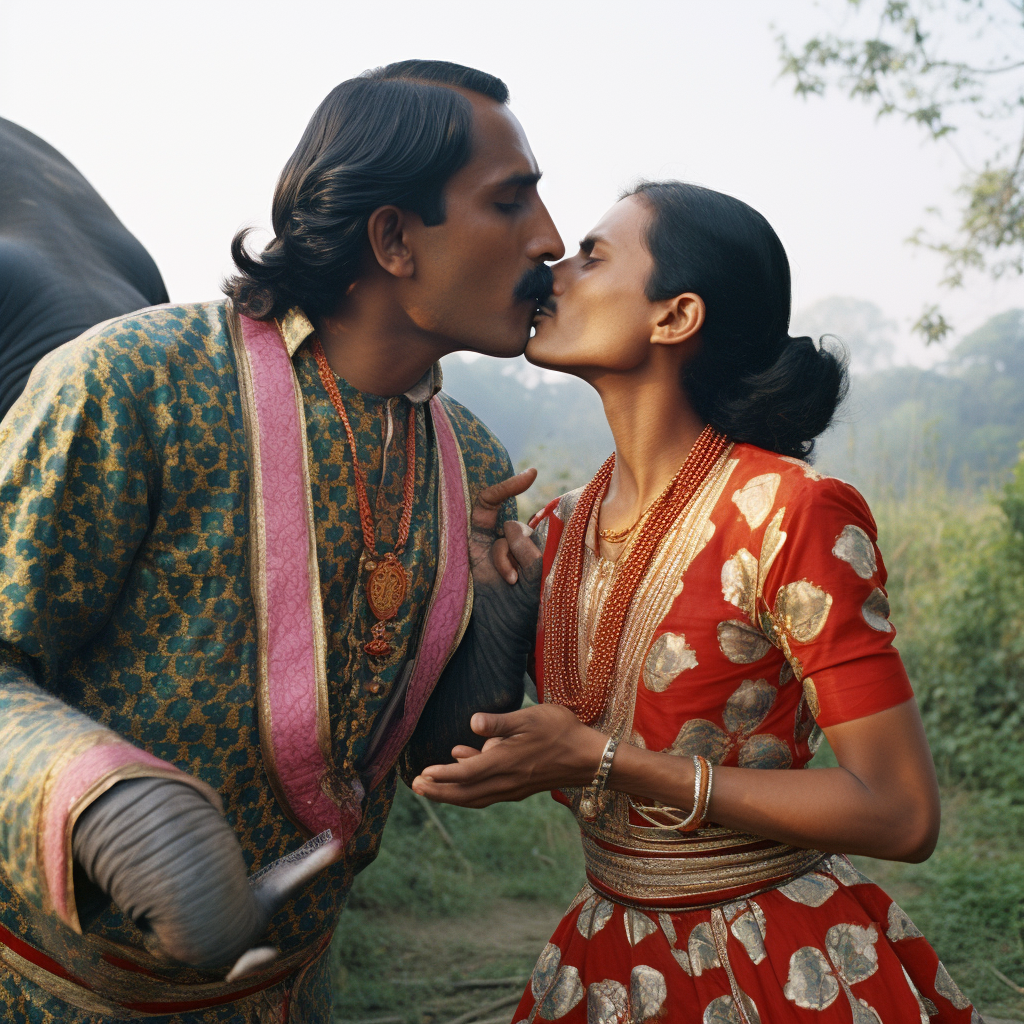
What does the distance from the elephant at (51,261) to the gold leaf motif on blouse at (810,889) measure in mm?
2315

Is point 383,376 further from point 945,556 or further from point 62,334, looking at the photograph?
point 945,556

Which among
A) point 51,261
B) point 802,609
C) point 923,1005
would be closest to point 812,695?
point 802,609

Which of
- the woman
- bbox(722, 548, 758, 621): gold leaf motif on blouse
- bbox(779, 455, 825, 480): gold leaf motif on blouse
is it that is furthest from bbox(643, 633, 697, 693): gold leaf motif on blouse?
bbox(779, 455, 825, 480): gold leaf motif on blouse

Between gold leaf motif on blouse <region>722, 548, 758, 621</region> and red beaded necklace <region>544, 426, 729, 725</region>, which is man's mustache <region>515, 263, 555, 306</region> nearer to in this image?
red beaded necklace <region>544, 426, 729, 725</region>

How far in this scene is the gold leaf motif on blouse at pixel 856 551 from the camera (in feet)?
5.64

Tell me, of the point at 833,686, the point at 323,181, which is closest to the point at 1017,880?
the point at 833,686

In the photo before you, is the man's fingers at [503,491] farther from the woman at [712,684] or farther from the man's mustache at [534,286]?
the man's mustache at [534,286]

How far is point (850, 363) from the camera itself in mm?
2141

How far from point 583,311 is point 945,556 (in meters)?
6.51

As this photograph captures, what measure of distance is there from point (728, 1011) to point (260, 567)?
1.17 metres

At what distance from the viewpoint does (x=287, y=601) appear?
1.91m

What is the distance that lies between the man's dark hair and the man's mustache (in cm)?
23

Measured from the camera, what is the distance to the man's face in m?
2.17

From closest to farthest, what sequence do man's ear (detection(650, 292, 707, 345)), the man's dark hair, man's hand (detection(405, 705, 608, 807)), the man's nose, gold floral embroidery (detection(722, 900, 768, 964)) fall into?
man's hand (detection(405, 705, 608, 807)) < gold floral embroidery (detection(722, 900, 768, 964)) < man's ear (detection(650, 292, 707, 345)) < the man's dark hair < the man's nose
